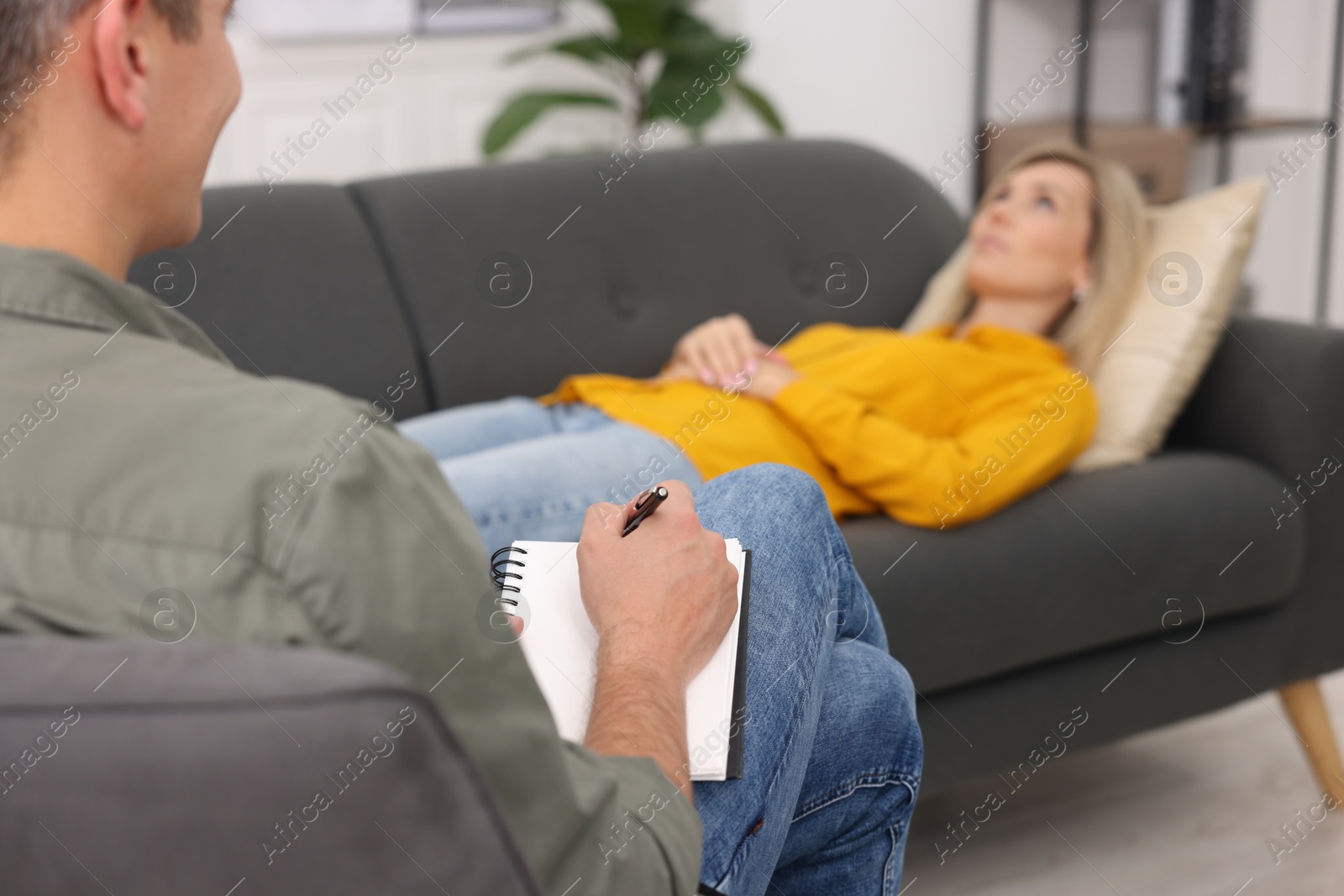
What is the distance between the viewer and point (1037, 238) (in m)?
1.82

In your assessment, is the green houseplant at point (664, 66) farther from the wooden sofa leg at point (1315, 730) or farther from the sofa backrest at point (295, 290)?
the wooden sofa leg at point (1315, 730)

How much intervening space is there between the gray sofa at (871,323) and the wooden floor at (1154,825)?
0.15 metres

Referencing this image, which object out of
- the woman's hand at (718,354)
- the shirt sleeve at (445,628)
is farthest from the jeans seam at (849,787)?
the woman's hand at (718,354)

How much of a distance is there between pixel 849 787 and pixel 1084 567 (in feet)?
2.23

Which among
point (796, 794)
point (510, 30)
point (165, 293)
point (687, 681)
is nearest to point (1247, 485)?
point (796, 794)

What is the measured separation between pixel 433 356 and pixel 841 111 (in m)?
2.18

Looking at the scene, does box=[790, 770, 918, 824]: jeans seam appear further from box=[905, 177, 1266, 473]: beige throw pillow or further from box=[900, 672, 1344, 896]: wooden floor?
box=[905, 177, 1266, 473]: beige throw pillow

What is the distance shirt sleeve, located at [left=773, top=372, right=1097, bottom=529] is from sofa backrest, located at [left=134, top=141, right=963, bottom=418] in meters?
0.34

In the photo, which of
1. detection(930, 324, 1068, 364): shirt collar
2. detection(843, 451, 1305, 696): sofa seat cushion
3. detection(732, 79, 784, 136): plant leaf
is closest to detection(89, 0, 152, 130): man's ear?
detection(843, 451, 1305, 696): sofa seat cushion

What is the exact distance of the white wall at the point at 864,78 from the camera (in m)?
3.38

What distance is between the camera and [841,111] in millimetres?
3537

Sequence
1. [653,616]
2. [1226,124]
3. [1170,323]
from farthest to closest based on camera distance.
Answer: [1226,124], [1170,323], [653,616]

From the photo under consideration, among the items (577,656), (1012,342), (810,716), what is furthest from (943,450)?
(577,656)

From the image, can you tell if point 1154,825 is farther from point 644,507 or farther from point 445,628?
point 445,628
